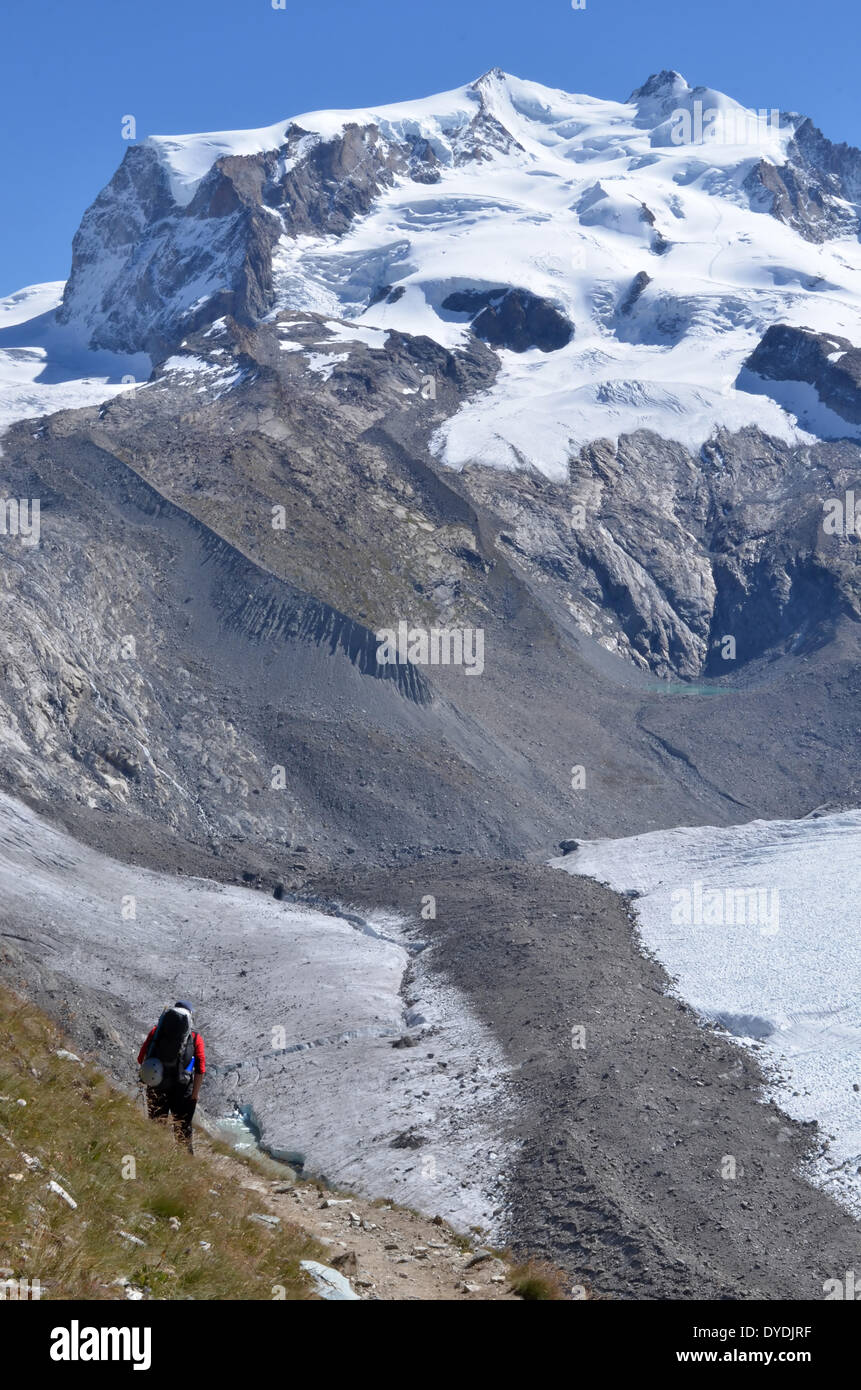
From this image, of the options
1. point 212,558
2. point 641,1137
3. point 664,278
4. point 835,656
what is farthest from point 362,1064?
point 664,278

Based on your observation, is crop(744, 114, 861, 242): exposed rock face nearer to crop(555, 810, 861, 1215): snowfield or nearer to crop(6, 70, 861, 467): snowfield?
crop(6, 70, 861, 467): snowfield

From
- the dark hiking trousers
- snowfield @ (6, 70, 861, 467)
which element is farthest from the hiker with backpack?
snowfield @ (6, 70, 861, 467)

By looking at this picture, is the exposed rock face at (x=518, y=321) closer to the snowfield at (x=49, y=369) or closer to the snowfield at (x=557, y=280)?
the snowfield at (x=557, y=280)

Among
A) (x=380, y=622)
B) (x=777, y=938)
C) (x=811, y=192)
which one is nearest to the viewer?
(x=777, y=938)

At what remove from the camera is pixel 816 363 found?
10775 centimetres

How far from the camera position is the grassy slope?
26.1ft

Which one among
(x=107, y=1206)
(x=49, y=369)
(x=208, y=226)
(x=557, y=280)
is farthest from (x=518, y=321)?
(x=107, y=1206)

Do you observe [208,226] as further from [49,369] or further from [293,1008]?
[293,1008]

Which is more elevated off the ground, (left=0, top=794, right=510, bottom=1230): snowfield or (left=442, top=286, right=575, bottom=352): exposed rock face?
(left=442, top=286, right=575, bottom=352): exposed rock face

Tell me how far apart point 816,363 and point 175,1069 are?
351ft

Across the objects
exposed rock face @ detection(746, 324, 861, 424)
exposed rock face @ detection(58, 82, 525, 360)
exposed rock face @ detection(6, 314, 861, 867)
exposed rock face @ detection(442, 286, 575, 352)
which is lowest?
exposed rock face @ detection(6, 314, 861, 867)

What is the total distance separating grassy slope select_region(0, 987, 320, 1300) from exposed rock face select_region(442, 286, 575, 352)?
117 m

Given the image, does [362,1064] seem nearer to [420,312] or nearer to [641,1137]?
[641,1137]
